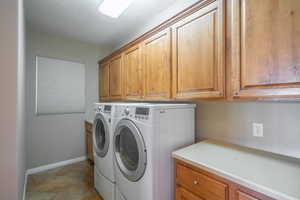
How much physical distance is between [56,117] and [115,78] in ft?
4.65

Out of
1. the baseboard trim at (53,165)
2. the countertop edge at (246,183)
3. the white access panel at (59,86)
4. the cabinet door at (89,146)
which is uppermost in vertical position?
the white access panel at (59,86)

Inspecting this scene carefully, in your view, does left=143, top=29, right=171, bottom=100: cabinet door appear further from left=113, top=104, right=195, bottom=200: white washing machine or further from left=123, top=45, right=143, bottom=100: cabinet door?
left=113, top=104, right=195, bottom=200: white washing machine

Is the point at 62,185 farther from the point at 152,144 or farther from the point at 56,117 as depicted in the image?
the point at 152,144

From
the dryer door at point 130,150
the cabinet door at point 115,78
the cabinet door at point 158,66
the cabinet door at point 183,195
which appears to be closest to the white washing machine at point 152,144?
the dryer door at point 130,150

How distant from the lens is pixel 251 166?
1.03 meters

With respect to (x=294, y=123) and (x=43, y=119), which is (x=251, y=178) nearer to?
(x=294, y=123)

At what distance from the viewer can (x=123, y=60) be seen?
8.00 feet

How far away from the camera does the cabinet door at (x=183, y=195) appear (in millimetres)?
1124

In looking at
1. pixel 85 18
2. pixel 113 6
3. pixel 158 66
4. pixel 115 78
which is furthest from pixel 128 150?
pixel 85 18

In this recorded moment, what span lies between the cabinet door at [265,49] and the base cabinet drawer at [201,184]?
0.63 metres

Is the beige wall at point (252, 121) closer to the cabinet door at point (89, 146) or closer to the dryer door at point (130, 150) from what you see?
the dryer door at point (130, 150)

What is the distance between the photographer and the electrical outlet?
1.29 meters

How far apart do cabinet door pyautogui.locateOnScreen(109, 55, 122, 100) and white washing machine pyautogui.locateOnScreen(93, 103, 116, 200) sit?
0.54 m

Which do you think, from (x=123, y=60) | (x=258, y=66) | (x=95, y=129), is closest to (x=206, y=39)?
(x=258, y=66)
